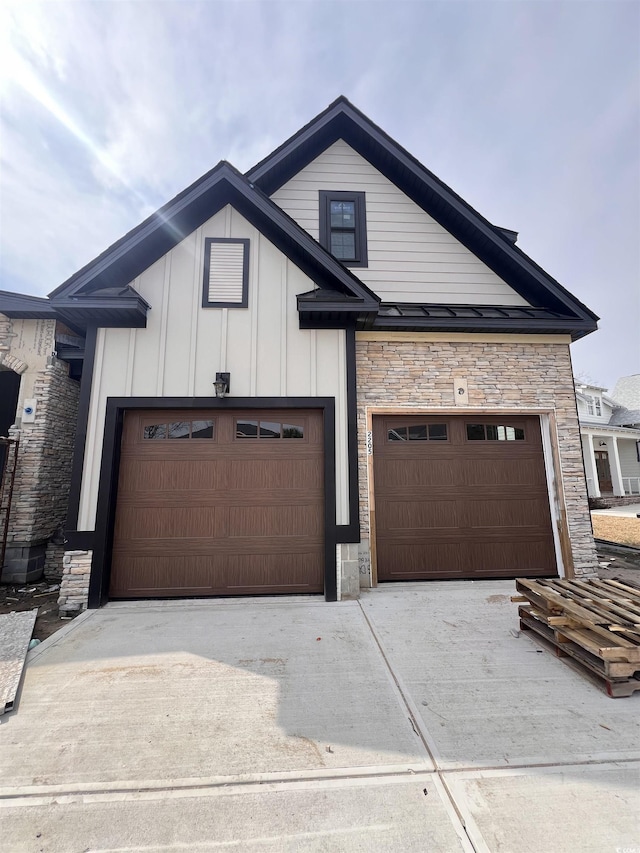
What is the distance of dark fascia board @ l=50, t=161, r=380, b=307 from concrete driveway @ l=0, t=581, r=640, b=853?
4.69 metres

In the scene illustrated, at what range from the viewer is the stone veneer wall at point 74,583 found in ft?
15.8

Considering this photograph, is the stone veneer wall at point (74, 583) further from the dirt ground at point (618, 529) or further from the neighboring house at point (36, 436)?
the dirt ground at point (618, 529)

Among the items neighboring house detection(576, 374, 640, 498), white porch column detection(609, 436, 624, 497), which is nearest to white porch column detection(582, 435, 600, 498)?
neighboring house detection(576, 374, 640, 498)

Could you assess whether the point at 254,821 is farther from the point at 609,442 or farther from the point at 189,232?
the point at 609,442

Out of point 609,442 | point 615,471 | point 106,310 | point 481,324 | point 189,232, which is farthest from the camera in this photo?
point 609,442

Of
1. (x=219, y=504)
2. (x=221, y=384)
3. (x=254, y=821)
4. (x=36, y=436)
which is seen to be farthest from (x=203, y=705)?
(x=36, y=436)

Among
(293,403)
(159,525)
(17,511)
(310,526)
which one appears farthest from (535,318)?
(17,511)

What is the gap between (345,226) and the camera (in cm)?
689

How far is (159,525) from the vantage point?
5.25 meters

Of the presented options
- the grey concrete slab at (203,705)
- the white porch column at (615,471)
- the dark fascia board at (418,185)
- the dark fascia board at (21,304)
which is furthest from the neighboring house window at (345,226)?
the white porch column at (615,471)

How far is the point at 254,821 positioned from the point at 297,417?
4349 mm

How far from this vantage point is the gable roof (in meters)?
5.22

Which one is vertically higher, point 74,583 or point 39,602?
point 74,583

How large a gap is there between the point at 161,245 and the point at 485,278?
19.1ft
